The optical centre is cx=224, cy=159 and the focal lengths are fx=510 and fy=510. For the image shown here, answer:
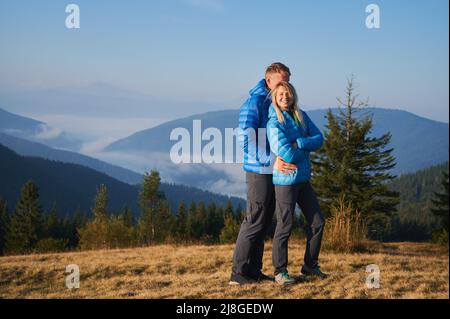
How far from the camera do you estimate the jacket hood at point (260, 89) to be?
19.8 ft

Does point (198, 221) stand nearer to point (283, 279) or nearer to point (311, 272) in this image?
point (311, 272)

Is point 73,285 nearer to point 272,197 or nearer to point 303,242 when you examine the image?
point 272,197

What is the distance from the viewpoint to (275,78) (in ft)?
19.7

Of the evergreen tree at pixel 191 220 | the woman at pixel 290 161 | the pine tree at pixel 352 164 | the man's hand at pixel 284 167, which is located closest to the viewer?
the woman at pixel 290 161

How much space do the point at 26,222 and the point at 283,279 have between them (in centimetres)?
6372

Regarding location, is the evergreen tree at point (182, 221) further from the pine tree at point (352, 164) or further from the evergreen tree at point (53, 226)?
the pine tree at point (352, 164)

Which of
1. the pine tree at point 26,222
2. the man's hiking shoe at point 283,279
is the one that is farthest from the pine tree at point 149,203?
the man's hiking shoe at point 283,279

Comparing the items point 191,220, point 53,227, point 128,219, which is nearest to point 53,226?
point 53,227

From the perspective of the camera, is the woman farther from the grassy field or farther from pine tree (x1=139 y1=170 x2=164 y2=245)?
pine tree (x1=139 y1=170 x2=164 y2=245)

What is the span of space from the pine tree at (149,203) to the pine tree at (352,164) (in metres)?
19.2

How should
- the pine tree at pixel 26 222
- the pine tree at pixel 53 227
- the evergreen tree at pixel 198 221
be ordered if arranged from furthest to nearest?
the evergreen tree at pixel 198 221, the pine tree at pixel 53 227, the pine tree at pixel 26 222
